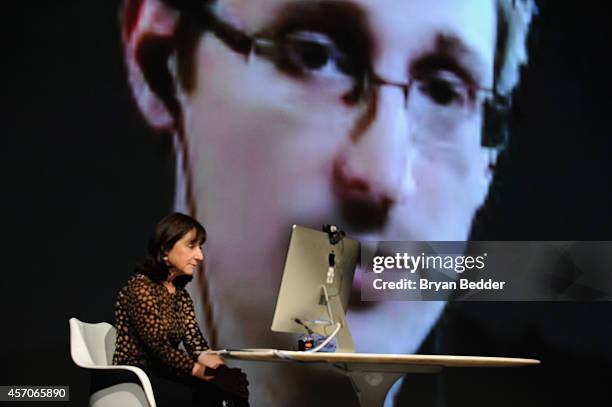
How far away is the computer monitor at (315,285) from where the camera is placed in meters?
2.86

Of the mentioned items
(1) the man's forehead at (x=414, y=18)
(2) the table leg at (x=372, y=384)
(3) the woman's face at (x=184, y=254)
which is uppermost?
(1) the man's forehead at (x=414, y=18)

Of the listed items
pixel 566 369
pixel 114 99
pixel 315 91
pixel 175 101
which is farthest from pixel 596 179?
pixel 114 99

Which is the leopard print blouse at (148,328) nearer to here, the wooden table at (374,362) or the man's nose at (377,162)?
the wooden table at (374,362)

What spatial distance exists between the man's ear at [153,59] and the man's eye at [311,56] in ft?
2.06

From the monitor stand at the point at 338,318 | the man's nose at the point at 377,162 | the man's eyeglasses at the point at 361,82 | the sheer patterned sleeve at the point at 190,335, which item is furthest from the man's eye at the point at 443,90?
the sheer patterned sleeve at the point at 190,335

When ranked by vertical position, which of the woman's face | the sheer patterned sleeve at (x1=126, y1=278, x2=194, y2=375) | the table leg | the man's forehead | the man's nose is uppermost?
the man's forehead

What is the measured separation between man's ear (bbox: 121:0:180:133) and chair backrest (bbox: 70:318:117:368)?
132cm

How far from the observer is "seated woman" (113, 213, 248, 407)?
3.00m

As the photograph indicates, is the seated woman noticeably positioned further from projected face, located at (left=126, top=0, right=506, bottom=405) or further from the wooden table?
projected face, located at (left=126, top=0, right=506, bottom=405)

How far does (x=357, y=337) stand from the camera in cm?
418

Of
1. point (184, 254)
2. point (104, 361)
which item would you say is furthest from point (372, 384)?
point (104, 361)

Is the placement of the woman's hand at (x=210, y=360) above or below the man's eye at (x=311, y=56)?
below

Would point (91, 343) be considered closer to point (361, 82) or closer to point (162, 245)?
point (162, 245)

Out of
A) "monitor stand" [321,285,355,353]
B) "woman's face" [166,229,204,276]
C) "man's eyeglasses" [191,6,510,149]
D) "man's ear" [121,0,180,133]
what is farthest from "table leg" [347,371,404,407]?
"man's ear" [121,0,180,133]
